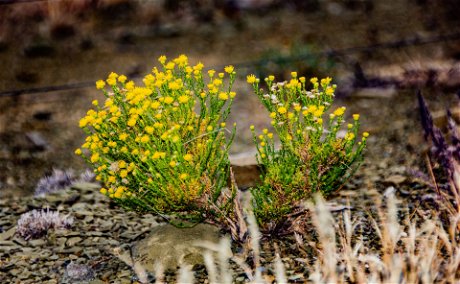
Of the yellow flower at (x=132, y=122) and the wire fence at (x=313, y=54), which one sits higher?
the wire fence at (x=313, y=54)

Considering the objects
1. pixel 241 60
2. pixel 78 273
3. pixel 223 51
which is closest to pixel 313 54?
pixel 241 60

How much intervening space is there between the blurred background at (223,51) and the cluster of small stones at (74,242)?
2.29 feet

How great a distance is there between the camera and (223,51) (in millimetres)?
6980

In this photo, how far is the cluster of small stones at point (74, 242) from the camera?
3.68 meters

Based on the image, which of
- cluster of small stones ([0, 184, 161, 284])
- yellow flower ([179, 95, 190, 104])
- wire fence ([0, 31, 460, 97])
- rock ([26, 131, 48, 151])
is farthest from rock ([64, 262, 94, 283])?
wire fence ([0, 31, 460, 97])

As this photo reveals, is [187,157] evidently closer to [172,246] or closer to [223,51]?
[172,246]

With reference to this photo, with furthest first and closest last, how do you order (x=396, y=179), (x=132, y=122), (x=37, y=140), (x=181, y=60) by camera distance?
(x=37, y=140), (x=396, y=179), (x=181, y=60), (x=132, y=122)

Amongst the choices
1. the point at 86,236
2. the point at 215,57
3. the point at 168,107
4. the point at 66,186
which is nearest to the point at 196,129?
the point at 168,107

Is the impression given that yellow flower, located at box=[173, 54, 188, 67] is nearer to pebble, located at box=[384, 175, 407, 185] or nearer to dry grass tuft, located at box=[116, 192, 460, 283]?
dry grass tuft, located at box=[116, 192, 460, 283]

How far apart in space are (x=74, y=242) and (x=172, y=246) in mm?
687

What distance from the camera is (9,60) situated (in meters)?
6.86

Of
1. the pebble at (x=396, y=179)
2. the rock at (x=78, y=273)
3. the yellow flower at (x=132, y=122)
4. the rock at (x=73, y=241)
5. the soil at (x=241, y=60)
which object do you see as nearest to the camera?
the yellow flower at (x=132, y=122)

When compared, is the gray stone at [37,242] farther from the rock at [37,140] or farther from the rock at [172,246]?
the rock at [37,140]

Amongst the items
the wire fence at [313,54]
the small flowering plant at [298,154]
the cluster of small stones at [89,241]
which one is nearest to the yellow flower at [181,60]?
the small flowering plant at [298,154]
